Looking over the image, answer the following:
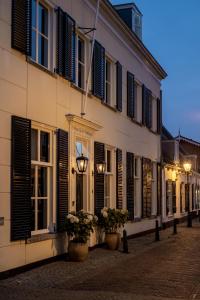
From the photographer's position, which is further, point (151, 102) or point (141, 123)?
point (151, 102)

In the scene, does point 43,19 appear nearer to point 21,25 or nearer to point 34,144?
point 21,25

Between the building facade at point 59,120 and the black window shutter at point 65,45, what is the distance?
0.02 m

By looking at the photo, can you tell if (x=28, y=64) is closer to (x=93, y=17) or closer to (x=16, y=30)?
(x=16, y=30)

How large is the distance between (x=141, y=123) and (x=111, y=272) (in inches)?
456

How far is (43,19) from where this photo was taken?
1362cm

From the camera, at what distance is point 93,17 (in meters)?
16.9

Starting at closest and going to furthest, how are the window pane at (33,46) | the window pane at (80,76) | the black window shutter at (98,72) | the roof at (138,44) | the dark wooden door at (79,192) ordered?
the window pane at (33,46), the dark wooden door at (79,192), the window pane at (80,76), the black window shutter at (98,72), the roof at (138,44)

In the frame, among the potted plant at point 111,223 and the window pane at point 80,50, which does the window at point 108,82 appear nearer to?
the window pane at point 80,50

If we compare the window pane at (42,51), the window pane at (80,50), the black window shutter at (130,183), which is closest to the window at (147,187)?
the black window shutter at (130,183)

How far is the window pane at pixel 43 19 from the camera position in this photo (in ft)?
43.9

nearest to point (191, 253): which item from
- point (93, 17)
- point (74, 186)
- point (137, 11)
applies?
point (74, 186)

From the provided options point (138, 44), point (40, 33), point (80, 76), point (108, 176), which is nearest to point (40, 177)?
point (40, 33)

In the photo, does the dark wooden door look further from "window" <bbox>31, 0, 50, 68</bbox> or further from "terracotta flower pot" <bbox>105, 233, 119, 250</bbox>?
"window" <bbox>31, 0, 50, 68</bbox>

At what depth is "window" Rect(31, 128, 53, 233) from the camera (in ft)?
42.0
